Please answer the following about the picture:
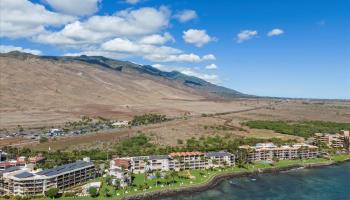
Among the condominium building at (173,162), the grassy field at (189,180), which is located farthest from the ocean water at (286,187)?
the condominium building at (173,162)

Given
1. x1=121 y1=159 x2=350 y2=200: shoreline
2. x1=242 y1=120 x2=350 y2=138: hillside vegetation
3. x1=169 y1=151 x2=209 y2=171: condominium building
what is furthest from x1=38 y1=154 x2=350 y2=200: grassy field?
x1=242 y1=120 x2=350 y2=138: hillside vegetation

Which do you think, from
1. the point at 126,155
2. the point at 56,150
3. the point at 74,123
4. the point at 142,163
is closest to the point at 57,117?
the point at 74,123

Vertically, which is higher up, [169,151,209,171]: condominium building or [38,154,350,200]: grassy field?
[169,151,209,171]: condominium building

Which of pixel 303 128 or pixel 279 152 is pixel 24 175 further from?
pixel 303 128

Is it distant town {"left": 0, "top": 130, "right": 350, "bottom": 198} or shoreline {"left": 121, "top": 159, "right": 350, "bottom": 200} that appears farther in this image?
shoreline {"left": 121, "top": 159, "right": 350, "bottom": 200}

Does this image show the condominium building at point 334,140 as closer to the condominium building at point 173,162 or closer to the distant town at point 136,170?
the distant town at point 136,170

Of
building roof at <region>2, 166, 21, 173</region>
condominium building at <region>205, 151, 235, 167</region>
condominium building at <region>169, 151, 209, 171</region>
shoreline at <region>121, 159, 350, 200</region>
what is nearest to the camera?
shoreline at <region>121, 159, 350, 200</region>

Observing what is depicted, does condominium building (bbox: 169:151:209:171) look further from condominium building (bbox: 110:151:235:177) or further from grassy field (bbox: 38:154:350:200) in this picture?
grassy field (bbox: 38:154:350:200)
